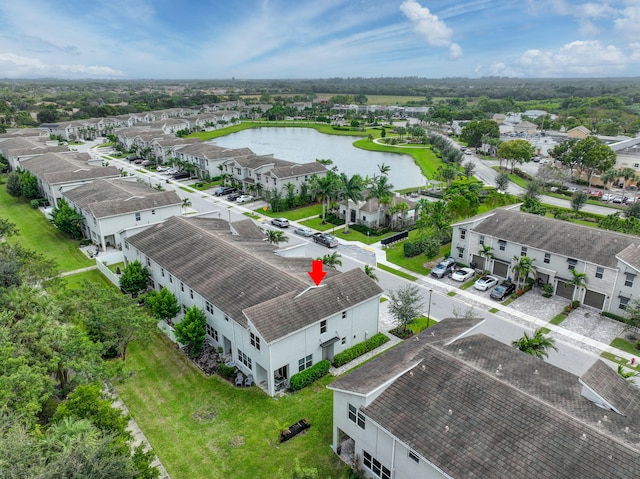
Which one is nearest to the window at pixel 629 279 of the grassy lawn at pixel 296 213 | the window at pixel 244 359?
the window at pixel 244 359

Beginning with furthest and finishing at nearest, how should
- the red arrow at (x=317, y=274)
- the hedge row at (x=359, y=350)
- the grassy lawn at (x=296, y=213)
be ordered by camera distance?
the grassy lawn at (x=296, y=213) → the red arrow at (x=317, y=274) → the hedge row at (x=359, y=350)

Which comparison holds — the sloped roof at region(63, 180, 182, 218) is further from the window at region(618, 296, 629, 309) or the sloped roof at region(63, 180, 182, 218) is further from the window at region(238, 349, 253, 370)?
the window at region(618, 296, 629, 309)

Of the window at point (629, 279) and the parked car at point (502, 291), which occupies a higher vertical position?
the window at point (629, 279)

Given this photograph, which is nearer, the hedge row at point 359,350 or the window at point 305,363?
the window at point 305,363

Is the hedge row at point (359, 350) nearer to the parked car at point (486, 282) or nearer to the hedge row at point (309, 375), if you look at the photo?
the hedge row at point (309, 375)

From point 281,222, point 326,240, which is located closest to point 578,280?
point 326,240

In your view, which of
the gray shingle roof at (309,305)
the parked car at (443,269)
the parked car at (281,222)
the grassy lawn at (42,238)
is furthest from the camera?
the parked car at (281,222)
